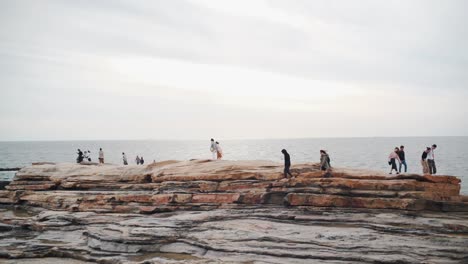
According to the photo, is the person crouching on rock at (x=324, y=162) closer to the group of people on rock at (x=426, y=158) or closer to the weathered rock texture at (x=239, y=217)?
the weathered rock texture at (x=239, y=217)

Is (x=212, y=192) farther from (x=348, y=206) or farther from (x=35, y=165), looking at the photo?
(x=35, y=165)

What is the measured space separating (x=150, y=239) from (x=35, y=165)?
16982mm

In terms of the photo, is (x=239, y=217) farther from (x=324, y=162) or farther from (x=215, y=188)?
(x=324, y=162)

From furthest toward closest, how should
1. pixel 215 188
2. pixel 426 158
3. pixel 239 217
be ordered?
pixel 426 158
pixel 215 188
pixel 239 217

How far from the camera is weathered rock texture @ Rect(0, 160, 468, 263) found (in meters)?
17.4

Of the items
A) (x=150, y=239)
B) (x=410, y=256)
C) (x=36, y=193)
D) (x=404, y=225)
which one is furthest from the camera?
(x=36, y=193)

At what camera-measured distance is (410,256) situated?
52.6 ft


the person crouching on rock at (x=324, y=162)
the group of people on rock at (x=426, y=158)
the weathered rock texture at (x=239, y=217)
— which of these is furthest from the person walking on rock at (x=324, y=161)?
the group of people on rock at (x=426, y=158)

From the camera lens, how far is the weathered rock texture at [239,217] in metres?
17.4

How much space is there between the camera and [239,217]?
2141 cm

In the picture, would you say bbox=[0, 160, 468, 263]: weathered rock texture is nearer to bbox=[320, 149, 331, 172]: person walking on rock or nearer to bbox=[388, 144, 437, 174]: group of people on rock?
bbox=[320, 149, 331, 172]: person walking on rock

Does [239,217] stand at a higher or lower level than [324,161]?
lower

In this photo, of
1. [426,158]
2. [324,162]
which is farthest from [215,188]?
[426,158]

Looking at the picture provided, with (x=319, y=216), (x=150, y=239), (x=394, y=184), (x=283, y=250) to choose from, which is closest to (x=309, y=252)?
(x=283, y=250)
